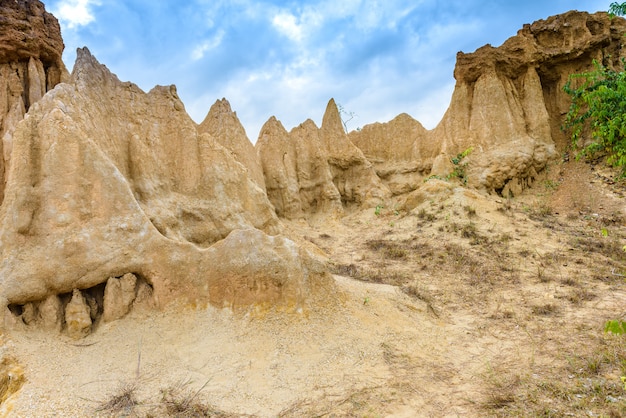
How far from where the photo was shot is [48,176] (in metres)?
5.21

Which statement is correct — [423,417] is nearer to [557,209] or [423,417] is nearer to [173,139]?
[173,139]

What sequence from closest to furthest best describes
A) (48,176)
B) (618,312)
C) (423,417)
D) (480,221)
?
(423,417) < (48,176) < (618,312) < (480,221)

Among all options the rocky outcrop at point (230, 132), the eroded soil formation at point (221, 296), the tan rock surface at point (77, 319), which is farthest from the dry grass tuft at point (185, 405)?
the rocky outcrop at point (230, 132)

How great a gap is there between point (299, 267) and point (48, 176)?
3.59 m

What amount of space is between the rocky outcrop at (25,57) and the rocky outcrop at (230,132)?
4.59m

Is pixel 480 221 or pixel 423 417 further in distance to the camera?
pixel 480 221

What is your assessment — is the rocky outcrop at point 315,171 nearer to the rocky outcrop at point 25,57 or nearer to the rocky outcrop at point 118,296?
the rocky outcrop at point 25,57

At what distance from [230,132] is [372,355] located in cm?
837

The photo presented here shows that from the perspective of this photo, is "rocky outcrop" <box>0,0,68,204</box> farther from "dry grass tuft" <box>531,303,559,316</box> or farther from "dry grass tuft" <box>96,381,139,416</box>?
"dry grass tuft" <box>531,303,559,316</box>

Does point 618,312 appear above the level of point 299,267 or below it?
below

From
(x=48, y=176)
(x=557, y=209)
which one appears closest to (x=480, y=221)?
(x=557, y=209)

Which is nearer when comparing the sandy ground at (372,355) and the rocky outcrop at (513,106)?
the sandy ground at (372,355)

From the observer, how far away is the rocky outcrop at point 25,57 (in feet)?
33.6

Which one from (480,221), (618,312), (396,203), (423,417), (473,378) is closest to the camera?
(423,417)
